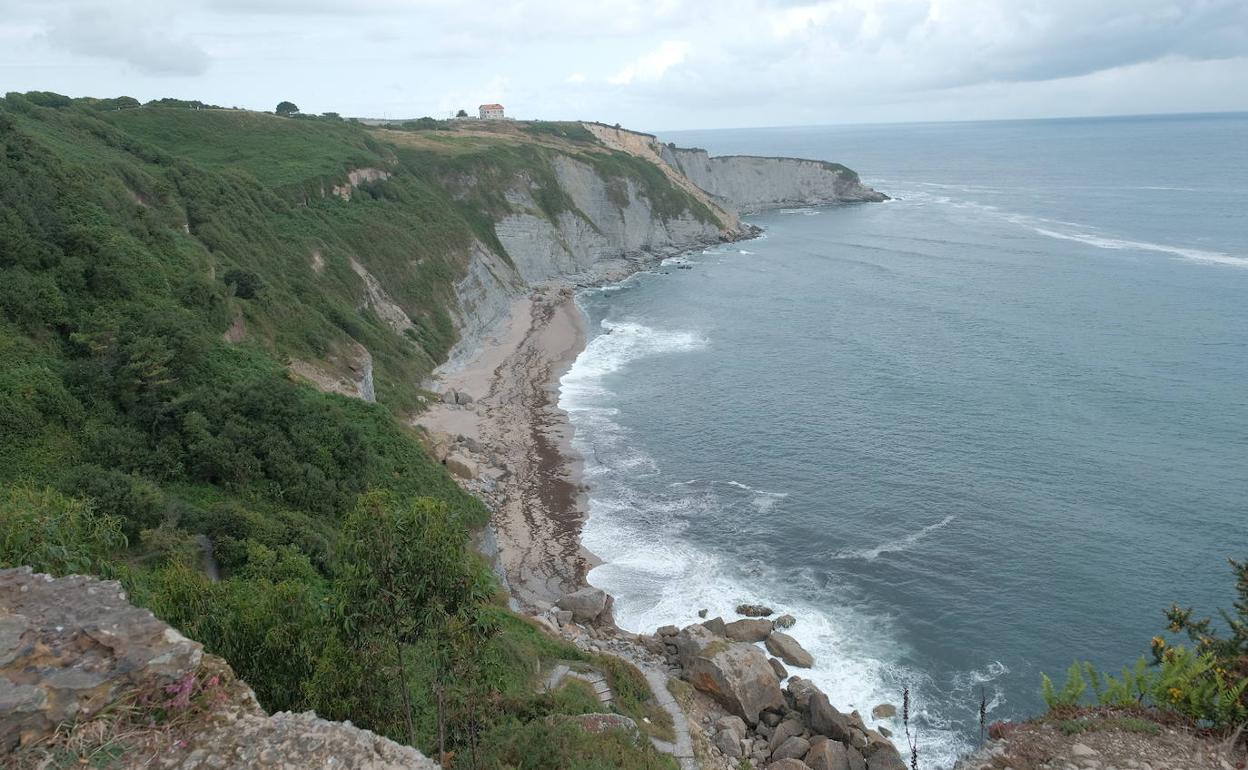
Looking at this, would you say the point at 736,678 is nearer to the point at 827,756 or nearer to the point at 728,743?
the point at 728,743

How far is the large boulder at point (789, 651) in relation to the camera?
3070 cm

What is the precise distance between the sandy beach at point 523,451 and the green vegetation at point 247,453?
3699 mm

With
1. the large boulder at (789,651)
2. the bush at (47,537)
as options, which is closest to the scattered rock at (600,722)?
the bush at (47,537)

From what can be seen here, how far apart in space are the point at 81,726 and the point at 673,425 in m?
45.5

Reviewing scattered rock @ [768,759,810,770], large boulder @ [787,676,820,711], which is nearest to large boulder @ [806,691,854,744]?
large boulder @ [787,676,820,711]

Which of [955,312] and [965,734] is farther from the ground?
[955,312]

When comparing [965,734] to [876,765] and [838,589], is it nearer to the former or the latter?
[876,765]

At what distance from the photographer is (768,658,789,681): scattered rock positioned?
2977 centimetres

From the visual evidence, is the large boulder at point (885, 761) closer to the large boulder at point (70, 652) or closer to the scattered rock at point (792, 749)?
the scattered rock at point (792, 749)

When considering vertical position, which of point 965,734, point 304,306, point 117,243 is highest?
point 117,243

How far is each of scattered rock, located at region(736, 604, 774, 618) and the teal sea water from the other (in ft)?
2.83

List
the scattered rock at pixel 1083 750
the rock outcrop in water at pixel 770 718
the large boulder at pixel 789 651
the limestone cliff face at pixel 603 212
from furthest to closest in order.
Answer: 1. the limestone cliff face at pixel 603 212
2. the large boulder at pixel 789 651
3. the rock outcrop in water at pixel 770 718
4. the scattered rock at pixel 1083 750

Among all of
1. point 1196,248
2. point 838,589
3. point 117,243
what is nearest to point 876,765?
point 838,589

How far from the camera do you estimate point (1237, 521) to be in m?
38.2
